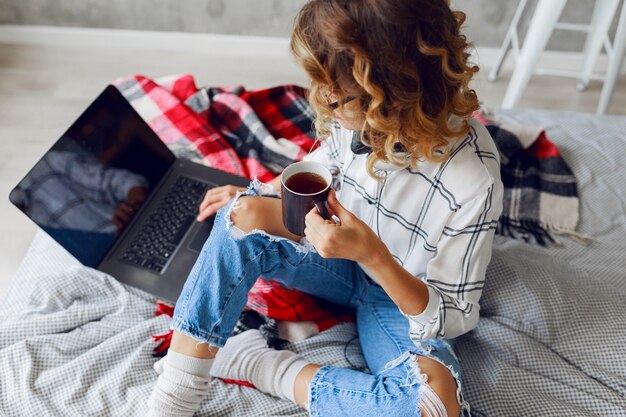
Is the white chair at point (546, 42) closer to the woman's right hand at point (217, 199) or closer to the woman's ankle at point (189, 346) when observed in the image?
the woman's right hand at point (217, 199)

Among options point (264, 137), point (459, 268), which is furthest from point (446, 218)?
point (264, 137)

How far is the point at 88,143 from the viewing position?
43.9 inches

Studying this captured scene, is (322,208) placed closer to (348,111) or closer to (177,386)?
(348,111)

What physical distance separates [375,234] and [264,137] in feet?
2.26

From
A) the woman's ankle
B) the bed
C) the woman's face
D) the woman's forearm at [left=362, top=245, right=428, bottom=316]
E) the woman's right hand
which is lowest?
the bed

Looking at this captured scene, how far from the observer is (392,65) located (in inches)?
28.5

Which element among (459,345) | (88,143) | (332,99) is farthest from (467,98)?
(88,143)

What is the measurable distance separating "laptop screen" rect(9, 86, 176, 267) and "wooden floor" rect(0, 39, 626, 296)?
2.72 ft

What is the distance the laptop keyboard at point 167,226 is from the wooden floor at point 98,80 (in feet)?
2.83

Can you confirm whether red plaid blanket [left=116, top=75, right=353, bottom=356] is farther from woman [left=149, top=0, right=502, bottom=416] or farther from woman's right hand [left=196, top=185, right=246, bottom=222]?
woman [left=149, top=0, right=502, bottom=416]

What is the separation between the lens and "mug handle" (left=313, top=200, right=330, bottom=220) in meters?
0.77

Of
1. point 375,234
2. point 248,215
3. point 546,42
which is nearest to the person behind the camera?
point 375,234

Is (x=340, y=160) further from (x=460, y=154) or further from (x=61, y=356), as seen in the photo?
(x=61, y=356)

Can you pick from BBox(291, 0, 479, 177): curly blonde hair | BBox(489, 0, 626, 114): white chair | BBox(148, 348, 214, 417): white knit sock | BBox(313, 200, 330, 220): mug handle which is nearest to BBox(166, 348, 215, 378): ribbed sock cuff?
BBox(148, 348, 214, 417): white knit sock
